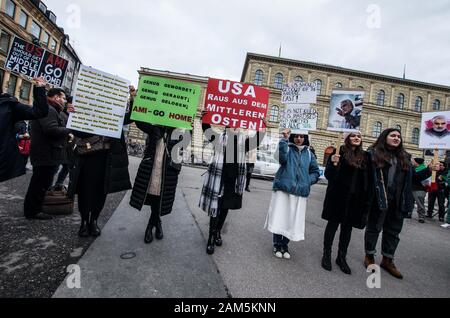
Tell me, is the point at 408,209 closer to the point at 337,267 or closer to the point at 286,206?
the point at 337,267

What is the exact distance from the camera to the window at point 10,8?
25717 mm

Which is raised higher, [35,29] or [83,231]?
[35,29]

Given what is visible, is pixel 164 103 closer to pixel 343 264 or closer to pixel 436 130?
pixel 343 264

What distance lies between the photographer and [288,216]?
3.49 metres

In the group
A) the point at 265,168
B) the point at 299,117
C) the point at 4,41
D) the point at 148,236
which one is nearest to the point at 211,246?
the point at 148,236

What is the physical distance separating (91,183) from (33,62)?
125 inches

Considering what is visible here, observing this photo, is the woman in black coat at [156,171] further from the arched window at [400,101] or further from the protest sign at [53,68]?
the arched window at [400,101]

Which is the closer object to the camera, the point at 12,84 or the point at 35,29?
the point at 12,84

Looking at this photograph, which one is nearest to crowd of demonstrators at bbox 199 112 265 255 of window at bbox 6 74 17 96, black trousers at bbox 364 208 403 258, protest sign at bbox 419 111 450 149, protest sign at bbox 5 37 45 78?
black trousers at bbox 364 208 403 258

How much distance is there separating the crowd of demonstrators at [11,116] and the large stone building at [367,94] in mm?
33738

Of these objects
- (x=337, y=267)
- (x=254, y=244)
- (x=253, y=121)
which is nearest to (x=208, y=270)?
(x=254, y=244)

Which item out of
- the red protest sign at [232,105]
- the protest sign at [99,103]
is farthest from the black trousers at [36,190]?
the red protest sign at [232,105]

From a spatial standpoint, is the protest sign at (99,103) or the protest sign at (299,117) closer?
the protest sign at (99,103)

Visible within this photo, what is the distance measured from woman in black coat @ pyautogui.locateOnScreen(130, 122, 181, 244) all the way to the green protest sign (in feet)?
0.70
